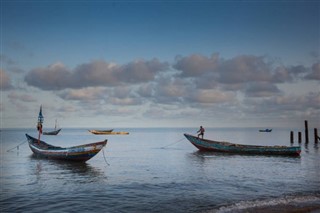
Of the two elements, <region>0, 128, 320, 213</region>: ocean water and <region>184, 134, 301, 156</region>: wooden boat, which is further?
<region>184, 134, 301, 156</region>: wooden boat

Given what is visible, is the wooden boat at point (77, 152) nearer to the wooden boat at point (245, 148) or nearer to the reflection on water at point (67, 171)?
the reflection on water at point (67, 171)

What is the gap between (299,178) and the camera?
22672 millimetres

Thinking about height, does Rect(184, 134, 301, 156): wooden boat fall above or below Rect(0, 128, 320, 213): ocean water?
above

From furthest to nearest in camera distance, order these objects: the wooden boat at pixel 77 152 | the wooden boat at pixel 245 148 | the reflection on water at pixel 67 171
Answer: the wooden boat at pixel 245 148, the wooden boat at pixel 77 152, the reflection on water at pixel 67 171

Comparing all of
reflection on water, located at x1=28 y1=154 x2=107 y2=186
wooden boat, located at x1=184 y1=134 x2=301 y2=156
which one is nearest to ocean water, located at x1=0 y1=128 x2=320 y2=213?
reflection on water, located at x1=28 y1=154 x2=107 y2=186

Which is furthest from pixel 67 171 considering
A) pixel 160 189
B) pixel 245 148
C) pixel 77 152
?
pixel 245 148

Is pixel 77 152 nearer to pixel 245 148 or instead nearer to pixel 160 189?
pixel 160 189

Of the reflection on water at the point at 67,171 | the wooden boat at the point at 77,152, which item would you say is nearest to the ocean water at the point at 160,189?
the reflection on water at the point at 67,171

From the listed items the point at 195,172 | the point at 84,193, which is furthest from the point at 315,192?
the point at 84,193

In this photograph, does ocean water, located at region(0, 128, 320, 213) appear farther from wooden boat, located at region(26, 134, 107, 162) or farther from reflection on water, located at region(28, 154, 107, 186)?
wooden boat, located at region(26, 134, 107, 162)

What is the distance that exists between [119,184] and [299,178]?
1383 cm

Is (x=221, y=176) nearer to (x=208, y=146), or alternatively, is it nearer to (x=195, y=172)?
(x=195, y=172)

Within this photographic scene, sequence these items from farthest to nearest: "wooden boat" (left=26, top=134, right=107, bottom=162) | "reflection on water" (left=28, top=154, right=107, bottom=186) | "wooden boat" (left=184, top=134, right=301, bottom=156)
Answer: "wooden boat" (left=184, top=134, right=301, bottom=156) < "wooden boat" (left=26, top=134, right=107, bottom=162) < "reflection on water" (left=28, top=154, right=107, bottom=186)

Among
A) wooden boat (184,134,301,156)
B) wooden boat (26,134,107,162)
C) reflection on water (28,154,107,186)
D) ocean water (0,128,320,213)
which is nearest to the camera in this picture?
ocean water (0,128,320,213)
